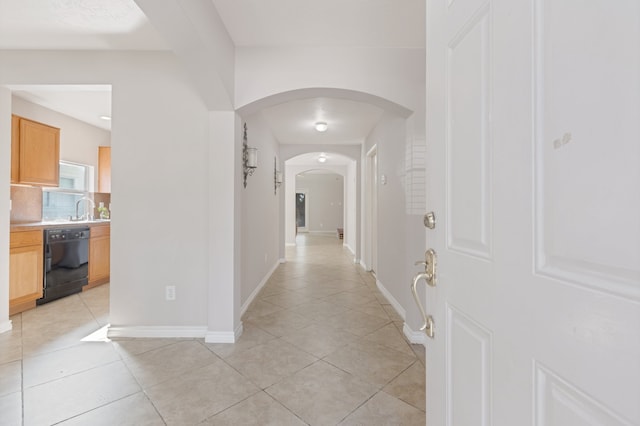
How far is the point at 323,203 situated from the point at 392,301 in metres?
10.2

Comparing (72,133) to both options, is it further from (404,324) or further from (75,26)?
(404,324)

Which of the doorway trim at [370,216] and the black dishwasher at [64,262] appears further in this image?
the doorway trim at [370,216]

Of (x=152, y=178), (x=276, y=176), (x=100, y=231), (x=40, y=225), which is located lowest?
(x=100, y=231)

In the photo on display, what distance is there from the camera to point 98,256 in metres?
3.98

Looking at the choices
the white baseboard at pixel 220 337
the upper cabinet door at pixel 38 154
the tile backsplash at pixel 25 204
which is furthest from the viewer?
the tile backsplash at pixel 25 204

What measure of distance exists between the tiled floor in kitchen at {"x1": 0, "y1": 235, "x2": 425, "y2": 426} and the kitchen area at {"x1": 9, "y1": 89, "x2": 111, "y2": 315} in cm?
47

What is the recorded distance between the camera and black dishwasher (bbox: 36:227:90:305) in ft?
10.8

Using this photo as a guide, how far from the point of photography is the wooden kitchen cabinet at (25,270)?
294 centimetres

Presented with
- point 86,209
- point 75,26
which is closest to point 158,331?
point 75,26

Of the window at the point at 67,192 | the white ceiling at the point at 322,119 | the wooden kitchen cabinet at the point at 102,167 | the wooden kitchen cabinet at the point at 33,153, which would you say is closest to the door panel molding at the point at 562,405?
the white ceiling at the point at 322,119

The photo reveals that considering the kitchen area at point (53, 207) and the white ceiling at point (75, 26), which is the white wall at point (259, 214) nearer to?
the white ceiling at point (75, 26)

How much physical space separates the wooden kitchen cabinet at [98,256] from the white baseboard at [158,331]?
76.3 inches

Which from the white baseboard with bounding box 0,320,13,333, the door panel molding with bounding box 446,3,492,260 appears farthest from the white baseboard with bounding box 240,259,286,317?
the door panel molding with bounding box 446,3,492,260

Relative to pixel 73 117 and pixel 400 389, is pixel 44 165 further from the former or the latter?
pixel 400 389
